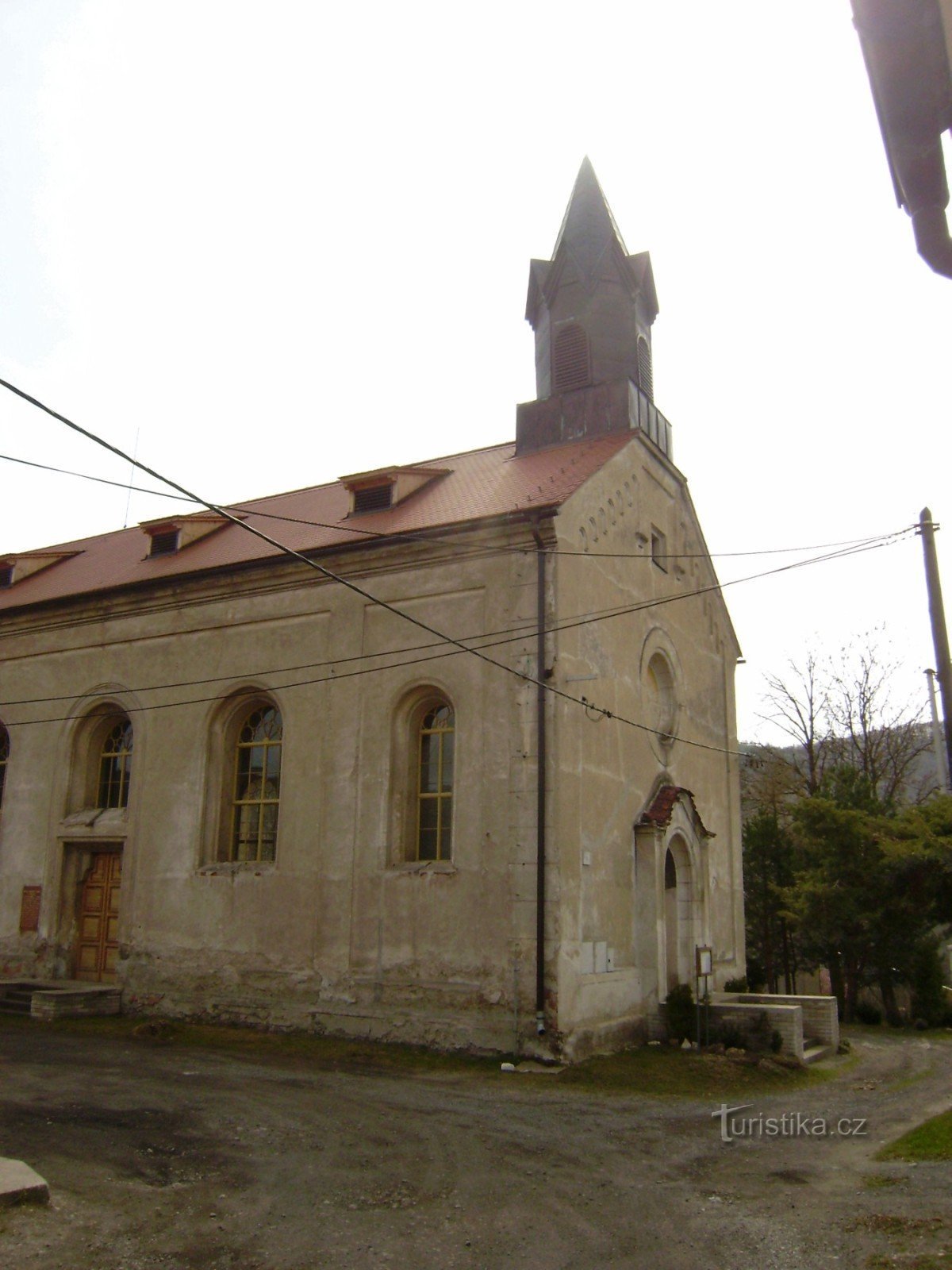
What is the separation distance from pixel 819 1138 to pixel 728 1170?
2193 millimetres

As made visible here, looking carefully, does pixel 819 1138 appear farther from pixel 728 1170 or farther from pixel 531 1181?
pixel 531 1181

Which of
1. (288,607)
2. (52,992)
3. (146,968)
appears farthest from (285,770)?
(52,992)

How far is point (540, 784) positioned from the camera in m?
15.6

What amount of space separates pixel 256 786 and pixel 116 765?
4.14 metres

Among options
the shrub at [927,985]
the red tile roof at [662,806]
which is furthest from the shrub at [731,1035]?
the shrub at [927,985]

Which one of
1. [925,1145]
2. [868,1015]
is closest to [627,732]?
[925,1145]

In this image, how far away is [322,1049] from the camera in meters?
15.9

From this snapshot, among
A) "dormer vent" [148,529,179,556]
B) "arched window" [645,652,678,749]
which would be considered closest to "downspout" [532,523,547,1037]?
"arched window" [645,652,678,749]

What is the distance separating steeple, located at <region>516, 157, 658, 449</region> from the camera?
2191 cm

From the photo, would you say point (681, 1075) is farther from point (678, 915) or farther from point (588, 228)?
point (588, 228)

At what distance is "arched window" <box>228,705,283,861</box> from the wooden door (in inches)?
123

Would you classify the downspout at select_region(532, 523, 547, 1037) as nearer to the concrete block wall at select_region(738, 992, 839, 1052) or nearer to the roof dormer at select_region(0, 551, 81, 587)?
the concrete block wall at select_region(738, 992, 839, 1052)

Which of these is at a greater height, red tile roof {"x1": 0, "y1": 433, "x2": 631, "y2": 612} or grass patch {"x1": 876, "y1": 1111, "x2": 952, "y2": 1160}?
red tile roof {"x1": 0, "y1": 433, "x2": 631, "y2": 612}

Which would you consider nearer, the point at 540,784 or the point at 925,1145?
the point at 925,1145
